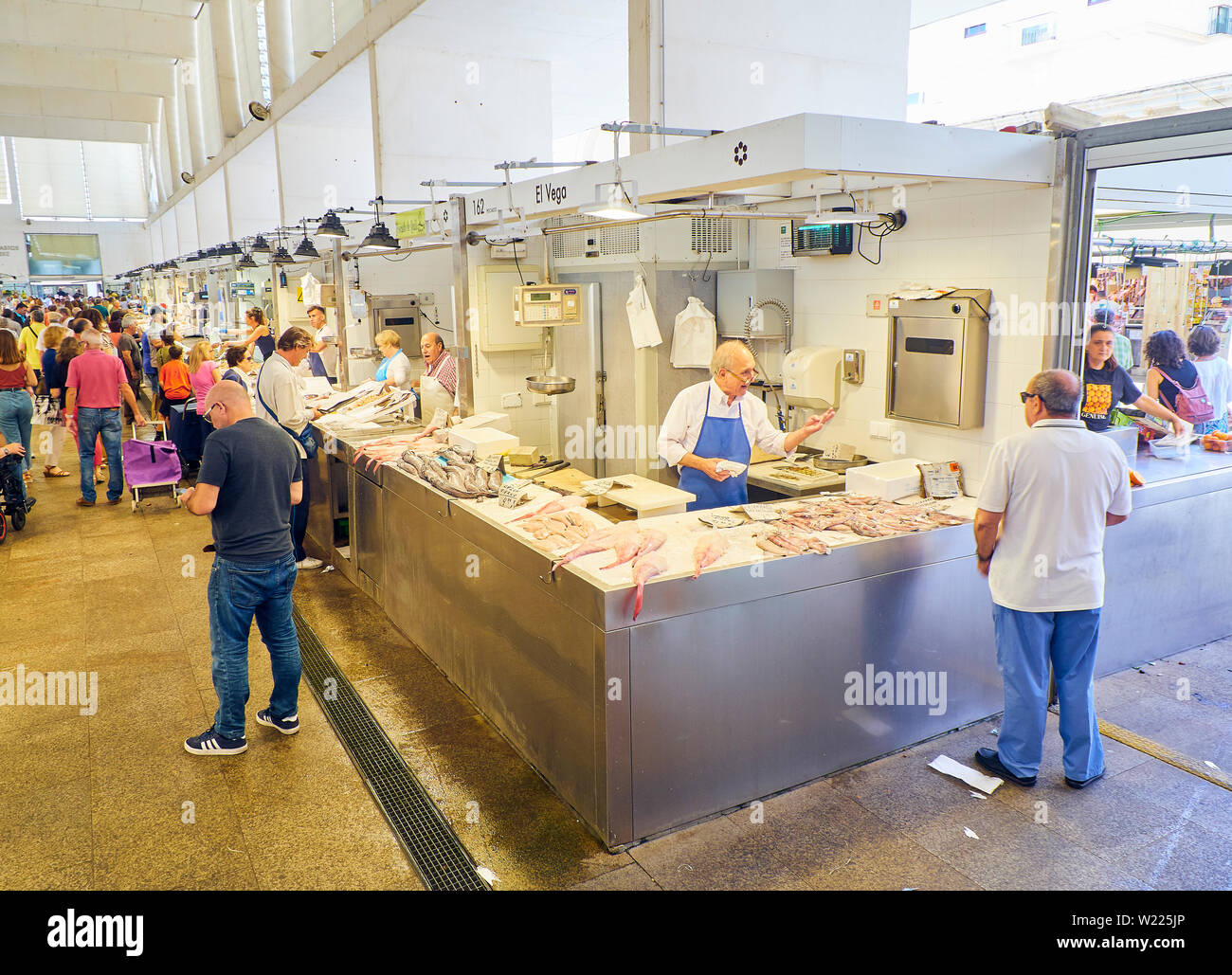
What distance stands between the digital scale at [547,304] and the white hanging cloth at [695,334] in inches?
37.4

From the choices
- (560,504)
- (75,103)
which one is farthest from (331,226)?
(75,103)

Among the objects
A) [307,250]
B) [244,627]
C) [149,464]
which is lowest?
[244,627]

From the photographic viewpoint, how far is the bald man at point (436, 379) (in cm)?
739

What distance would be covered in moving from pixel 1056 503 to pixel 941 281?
198 centimetres

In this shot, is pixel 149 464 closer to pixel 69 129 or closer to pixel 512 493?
pixel 512 493

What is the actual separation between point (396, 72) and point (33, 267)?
31336mm

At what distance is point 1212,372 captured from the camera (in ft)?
18.8

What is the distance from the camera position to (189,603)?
20.5 ft

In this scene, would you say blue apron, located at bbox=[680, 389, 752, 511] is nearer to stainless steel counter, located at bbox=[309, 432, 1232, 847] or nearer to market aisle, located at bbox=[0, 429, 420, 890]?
stainless steel counter, located at bbox=[309, 432, 1232, 847]

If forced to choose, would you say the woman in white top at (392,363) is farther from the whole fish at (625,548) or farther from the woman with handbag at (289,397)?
the whole fish at (625,548)

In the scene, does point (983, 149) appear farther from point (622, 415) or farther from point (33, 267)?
point (33, 267)

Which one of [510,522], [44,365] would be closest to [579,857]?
[510,522]

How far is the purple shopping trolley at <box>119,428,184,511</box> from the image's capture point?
8594 millimetres

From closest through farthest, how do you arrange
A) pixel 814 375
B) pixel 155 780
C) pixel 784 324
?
1. pixel 155 780
2. pixel 814 375
3. pixel 784 324
